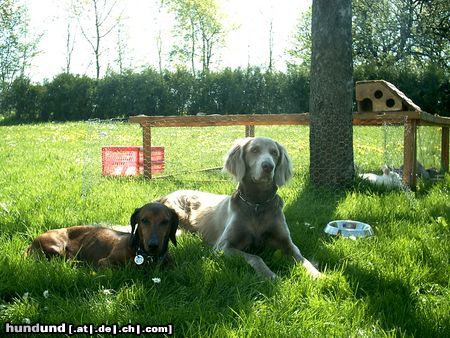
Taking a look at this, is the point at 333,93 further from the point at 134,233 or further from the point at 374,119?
the point at 134,233

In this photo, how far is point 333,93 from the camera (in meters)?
6.38

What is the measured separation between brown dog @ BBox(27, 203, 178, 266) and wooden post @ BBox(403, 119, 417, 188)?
4419 mm

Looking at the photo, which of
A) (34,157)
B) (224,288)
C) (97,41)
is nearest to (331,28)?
(224,288)

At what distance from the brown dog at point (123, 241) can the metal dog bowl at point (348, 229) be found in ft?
5.21

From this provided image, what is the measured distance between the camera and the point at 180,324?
242cm

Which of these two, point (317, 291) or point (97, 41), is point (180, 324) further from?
point (97, 41)

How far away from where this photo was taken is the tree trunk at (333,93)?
251 inches

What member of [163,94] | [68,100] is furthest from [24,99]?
[163,94]

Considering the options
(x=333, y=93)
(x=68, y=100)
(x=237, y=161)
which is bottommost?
(x=237, y=161)

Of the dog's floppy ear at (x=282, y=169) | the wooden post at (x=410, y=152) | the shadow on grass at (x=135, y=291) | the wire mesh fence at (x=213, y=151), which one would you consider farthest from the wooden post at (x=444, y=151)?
the shadow on grass at (x=135, y=291)

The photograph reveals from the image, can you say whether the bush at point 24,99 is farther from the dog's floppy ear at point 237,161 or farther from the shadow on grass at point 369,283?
the dog's floppy ear at point 237,161

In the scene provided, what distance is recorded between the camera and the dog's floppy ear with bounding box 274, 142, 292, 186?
4.26m

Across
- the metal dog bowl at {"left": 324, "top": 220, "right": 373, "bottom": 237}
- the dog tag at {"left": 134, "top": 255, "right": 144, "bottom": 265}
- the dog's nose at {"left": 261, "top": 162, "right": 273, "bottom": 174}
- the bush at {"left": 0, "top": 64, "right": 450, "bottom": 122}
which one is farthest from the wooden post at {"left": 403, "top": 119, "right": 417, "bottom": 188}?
the bush at {"left": 0, "top": 64, "right": 450, "bottom": 122}

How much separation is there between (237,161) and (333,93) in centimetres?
264
